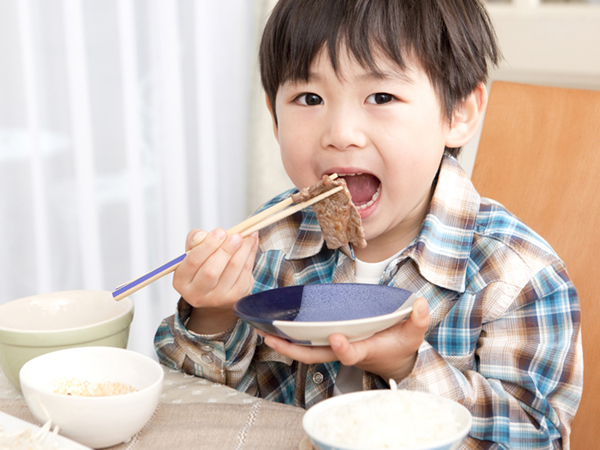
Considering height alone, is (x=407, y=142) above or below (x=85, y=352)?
above

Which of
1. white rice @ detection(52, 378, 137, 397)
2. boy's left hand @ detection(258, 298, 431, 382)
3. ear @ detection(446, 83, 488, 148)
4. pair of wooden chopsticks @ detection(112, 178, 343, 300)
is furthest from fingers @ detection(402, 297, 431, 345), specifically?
ear @ detection(446, 83, 488, 148)

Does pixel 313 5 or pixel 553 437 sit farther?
pixel 313 5

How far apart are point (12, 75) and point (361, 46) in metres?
1.62

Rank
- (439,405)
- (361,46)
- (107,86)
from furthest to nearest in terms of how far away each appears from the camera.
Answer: (107,86)
(361,46)
(439,405)

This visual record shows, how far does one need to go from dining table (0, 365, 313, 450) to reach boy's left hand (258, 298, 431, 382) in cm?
10

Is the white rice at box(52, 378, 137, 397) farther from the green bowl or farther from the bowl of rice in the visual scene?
the bowl of rice

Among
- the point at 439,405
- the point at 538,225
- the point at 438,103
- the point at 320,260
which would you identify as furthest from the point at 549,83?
A: the point at 439,405

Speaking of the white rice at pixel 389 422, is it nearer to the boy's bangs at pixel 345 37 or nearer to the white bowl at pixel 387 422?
the white bowl at pixel 387 422

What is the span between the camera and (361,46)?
3.58ft

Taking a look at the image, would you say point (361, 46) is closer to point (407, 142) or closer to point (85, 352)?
point (407, 142)

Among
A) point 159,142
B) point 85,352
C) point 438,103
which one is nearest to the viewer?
point 85,352

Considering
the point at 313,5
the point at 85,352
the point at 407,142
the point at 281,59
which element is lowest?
the point at 85,352

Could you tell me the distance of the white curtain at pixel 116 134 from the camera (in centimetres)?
225

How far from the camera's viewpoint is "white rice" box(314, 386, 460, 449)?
0.65 metres
